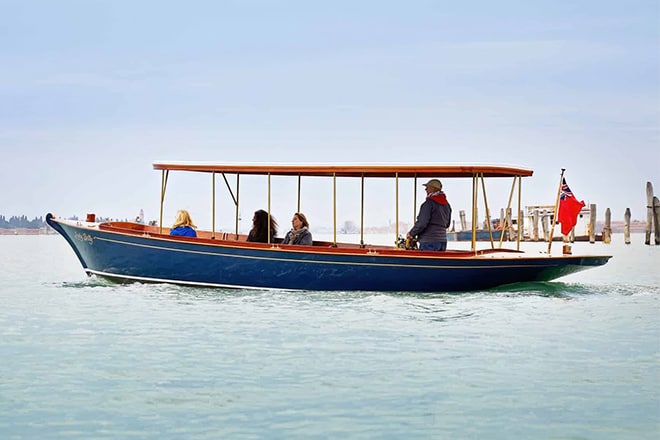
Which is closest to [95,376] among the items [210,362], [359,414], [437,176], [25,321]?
[210,362]

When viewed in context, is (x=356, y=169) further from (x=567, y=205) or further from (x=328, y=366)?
(x=328, y=366)

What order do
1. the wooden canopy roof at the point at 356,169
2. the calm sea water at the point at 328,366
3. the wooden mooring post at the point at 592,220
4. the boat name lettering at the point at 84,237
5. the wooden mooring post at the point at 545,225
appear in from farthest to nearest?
the wooden mooring post at the point at 545,225
the wooden mooring post at the point at 592,220
the boat name lettering at the point at 84,237
the wooden canopy roof at the point at 356,169
the calm sea water at the point at 328,366

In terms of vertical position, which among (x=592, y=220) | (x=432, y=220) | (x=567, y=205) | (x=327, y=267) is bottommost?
(x=327, y=267)

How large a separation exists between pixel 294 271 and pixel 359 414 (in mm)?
8148

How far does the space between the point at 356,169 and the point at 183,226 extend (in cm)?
331

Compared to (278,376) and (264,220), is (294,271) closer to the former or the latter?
(264,220)

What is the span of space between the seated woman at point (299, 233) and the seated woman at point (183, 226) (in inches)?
70.2

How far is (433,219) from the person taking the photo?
16203mm

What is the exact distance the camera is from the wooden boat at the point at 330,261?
15977 mm

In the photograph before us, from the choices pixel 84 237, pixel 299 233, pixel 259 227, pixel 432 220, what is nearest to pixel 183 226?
pixel 259 227

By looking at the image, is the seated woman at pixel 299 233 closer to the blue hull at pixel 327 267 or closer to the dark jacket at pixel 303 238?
the dark jacket at pixel 303 238

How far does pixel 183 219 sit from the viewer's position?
56.3 ft

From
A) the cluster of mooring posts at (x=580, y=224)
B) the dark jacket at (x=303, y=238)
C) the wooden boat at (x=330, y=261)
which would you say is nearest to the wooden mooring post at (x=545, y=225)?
the cluster of mooring posts at (x=580, y=224)

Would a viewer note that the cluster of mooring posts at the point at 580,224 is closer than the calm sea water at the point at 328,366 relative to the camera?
No
